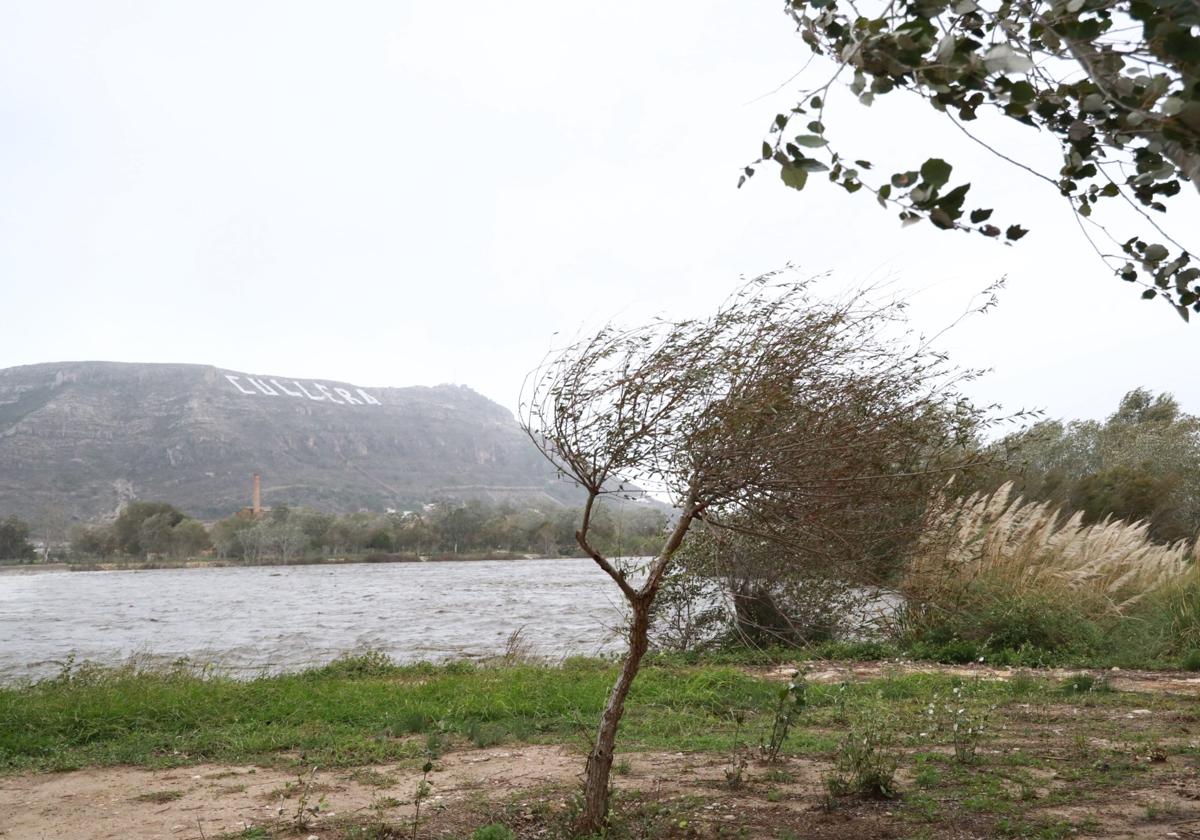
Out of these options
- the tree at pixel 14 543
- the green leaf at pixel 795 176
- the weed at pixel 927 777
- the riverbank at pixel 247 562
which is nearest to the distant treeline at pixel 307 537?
the riverbank at pixel 247 562

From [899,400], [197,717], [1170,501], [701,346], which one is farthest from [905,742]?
[1170,501]

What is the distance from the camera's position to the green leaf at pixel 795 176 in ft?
7.70

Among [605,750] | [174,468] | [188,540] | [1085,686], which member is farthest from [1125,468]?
[174,468]

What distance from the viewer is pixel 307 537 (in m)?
83.4

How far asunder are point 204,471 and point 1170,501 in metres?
170

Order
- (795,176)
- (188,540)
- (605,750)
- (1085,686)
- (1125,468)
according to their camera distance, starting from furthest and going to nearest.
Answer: (188,540)
(1125,468)
(1085,686)
(605,750)
(795,176)

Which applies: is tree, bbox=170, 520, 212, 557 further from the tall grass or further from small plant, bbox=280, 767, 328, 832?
small plant, bbox=280, 767, 328, 832

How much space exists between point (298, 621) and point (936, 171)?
26.3 metres

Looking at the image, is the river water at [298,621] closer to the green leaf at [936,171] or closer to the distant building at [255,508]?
the green leaf at [936,171]

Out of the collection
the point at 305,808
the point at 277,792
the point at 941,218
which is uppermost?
the point at 941,218

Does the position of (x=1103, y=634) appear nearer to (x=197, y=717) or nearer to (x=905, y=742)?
(x=905, y=742)

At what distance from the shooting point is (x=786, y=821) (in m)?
4.61

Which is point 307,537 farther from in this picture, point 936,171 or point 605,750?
point 936,171

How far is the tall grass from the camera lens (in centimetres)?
1106
